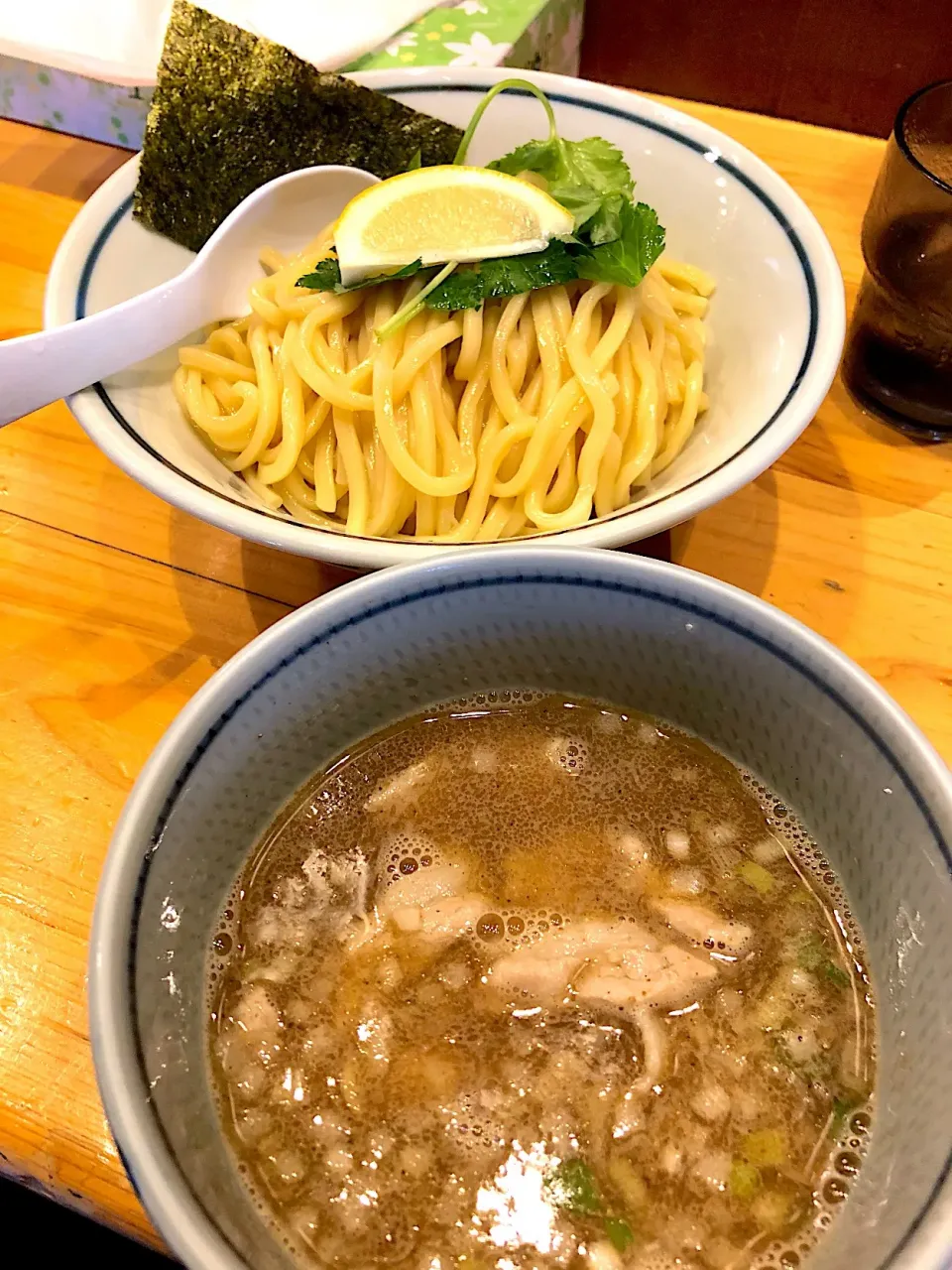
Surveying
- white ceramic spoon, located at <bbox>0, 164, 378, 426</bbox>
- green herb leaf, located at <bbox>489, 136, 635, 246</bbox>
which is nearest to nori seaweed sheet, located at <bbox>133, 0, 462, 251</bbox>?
white ceramic spoon, located at <bbox>0, 164, 378, 426</bbox>

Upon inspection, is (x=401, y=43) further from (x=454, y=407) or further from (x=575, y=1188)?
(x=575, y=1188)

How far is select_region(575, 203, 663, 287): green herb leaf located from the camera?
1141 millimetres

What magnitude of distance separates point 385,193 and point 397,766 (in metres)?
0.69

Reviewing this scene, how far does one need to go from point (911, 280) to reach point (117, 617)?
1.00 metres

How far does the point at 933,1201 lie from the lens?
51cm

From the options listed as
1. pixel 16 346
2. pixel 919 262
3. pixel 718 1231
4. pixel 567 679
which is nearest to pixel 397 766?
pixel 567 679

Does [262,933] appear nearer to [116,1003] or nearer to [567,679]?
[116,1003]

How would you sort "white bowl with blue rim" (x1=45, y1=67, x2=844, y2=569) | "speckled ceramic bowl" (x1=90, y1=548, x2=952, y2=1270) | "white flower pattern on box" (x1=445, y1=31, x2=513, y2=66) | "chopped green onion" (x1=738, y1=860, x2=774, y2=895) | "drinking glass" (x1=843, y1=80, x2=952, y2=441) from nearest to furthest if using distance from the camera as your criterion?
"speckled ceramic bowl" (x1=90, y1=548, x2=952, y2=1270) → "chopped green onion" (x1=738, y1=860, x2=774, y2=895) → "white bowl with blue rim" (x1=45, y1=67, x2=844, y2=569) → "drinking glass" (x1=843, y1=80, x2=952, y2=441) → "white flower pattern on box" (x1=445, y1=31, x2=513, y2=66)

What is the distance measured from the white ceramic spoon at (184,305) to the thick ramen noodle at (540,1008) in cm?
53

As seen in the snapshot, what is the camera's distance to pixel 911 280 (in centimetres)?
115

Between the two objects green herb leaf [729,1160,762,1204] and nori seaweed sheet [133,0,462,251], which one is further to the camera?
nori seaweed sheet [133,0,462,251]

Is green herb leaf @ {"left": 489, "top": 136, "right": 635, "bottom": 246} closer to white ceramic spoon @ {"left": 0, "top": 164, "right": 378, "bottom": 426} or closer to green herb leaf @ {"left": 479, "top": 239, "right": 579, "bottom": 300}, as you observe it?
green herb leaf @ {"left": 479, "top": 239, "right": 579, "bottom": 300}

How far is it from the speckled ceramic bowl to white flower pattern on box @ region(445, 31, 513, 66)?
1.20 meters

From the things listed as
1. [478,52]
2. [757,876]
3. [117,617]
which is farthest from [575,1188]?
[478,52]
